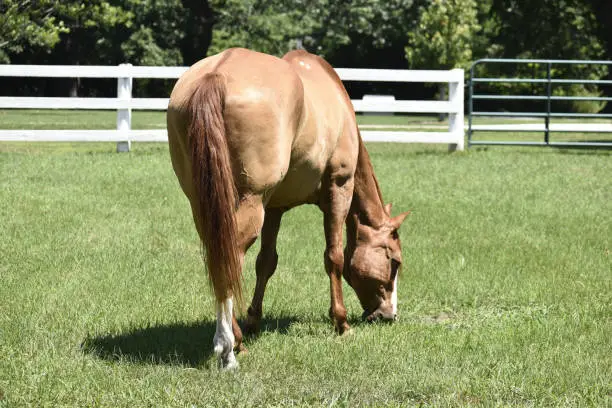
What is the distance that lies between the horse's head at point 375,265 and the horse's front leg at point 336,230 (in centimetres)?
34

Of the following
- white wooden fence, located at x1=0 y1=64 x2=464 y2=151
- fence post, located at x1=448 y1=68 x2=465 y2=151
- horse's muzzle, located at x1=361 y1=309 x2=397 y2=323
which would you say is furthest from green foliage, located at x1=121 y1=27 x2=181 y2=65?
horse's muzzle, located at x1=361 y1=309 x2=397 y2=323

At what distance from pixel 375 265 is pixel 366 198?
456 millimetres

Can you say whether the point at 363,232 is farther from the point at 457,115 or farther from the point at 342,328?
the point at 457,115

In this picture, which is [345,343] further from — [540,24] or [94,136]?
[540,24]

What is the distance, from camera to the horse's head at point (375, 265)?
635 cm

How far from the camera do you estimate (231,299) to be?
186 inches

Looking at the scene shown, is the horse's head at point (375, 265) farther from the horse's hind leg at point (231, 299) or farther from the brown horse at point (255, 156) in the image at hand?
the horse's hind leg at point (231, 299)

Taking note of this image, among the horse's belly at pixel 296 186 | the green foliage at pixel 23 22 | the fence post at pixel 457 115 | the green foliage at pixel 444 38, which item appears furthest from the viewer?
the green foliage at pixel 444 38

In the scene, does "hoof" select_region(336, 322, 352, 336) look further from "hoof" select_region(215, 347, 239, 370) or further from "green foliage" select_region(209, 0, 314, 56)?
"green foliage" select_region(209, 0, 314, 56)

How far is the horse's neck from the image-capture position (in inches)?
248

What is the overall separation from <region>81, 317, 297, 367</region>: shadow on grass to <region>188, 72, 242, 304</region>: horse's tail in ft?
2.10

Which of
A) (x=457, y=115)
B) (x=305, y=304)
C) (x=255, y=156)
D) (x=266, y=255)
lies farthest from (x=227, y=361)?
(x=457, y=115)

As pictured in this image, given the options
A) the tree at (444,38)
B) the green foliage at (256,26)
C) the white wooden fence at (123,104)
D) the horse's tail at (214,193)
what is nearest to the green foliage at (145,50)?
the green foliage at (256,26)

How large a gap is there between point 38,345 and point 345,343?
1.77m
